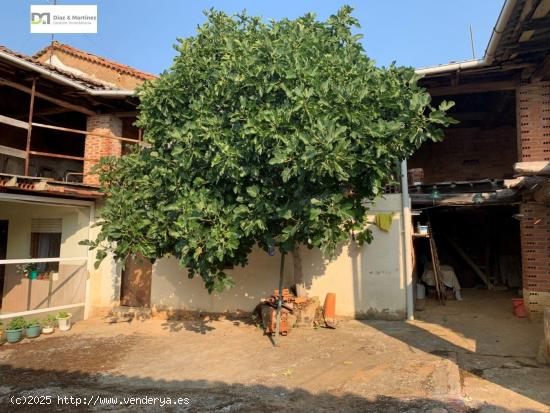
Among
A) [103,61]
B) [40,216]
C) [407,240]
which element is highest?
[103,61]

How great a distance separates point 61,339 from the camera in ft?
28.8

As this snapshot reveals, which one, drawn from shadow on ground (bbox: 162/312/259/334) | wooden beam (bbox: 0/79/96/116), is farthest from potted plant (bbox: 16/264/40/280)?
wooden beam (bbox: 0/79/96/116)

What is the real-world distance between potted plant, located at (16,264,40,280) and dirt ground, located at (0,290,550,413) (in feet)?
8.63

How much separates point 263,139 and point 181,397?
386 cm

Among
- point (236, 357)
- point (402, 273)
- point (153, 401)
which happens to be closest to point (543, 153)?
point (402, 273)

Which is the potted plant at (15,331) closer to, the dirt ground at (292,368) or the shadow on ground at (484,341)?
the dirt ground at (292,368)

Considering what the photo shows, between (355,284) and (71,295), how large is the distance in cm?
751

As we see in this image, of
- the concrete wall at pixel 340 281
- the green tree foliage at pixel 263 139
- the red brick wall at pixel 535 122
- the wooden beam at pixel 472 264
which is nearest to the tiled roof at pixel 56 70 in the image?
the green tree foliage at pixel 263 139

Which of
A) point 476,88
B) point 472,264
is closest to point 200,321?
point 476,88

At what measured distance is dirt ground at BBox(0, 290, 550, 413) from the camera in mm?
5109

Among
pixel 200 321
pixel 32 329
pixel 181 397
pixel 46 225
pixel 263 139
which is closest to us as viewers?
pixel 181 397

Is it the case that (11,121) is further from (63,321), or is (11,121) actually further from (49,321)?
(63,321)

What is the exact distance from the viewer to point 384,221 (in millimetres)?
9609

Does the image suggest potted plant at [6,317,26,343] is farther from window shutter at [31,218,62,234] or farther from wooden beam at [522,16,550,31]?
wooden beam at [522,16,550,31]
